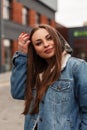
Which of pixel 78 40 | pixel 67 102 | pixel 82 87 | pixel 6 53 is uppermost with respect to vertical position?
pixel 82 87

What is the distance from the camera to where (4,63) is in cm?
3541

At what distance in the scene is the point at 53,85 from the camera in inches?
119

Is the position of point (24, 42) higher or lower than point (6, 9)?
lower

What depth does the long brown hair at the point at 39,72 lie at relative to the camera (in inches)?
119

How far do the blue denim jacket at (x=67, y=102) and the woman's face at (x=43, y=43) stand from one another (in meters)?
0.16

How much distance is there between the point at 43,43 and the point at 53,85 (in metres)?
0.33

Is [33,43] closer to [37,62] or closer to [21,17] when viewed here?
[37,62]

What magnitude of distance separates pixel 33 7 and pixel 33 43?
4090 centimetres

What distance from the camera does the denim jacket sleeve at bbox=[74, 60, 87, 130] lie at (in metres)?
3.01

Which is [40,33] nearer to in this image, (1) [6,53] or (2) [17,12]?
(1) [6,53]

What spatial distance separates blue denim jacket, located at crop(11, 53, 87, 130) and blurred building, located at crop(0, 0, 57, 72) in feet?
102

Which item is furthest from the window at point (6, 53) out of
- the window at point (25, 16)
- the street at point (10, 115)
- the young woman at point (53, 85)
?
the young woman at point (53, 85)

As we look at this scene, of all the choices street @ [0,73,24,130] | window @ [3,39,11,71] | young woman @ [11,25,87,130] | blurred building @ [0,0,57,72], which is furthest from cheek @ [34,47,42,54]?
window @ [3,39,11,71]

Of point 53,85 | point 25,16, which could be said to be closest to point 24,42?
point 53,85
